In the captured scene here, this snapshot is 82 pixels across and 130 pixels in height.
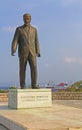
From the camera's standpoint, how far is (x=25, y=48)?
33.6ft

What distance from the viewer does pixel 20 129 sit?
6.40 metres

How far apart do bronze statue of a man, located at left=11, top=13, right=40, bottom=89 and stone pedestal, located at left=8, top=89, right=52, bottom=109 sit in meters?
0.39

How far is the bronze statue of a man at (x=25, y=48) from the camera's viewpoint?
33.7 feet

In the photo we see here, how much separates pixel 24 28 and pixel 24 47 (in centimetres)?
61

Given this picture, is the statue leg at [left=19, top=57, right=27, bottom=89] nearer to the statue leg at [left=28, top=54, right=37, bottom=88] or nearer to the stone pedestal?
the statue leg at [left=28, top=54, right=37, bottom=88]

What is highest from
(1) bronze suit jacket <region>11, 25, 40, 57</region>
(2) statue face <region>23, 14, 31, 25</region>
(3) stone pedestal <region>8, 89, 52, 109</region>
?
(2) statue face <region>23, 14, 31, 25</region>

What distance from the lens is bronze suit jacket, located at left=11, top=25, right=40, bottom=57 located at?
1027 cm

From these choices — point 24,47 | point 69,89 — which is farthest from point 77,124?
point 69,89

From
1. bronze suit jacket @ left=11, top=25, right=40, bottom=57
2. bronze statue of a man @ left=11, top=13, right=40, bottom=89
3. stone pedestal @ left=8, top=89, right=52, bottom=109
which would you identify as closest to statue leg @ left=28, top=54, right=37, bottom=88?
bronze statue of a man @ left=11, top=13, right=40, bottom=89

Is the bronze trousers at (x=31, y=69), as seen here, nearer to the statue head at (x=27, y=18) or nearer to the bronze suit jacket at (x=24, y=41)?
the bronze suit jacket at (x=24, y=41)

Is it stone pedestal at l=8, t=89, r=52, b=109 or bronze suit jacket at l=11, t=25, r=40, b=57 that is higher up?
bronze suit jacket at l=11, t=25, r=40, b=57

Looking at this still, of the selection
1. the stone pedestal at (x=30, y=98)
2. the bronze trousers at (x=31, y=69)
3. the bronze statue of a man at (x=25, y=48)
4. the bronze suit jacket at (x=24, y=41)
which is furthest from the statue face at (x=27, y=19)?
the stone pedestal at (x=30, y=98)

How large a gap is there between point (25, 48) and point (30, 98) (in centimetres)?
151

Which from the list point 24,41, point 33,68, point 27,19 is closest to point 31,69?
point 33,68
